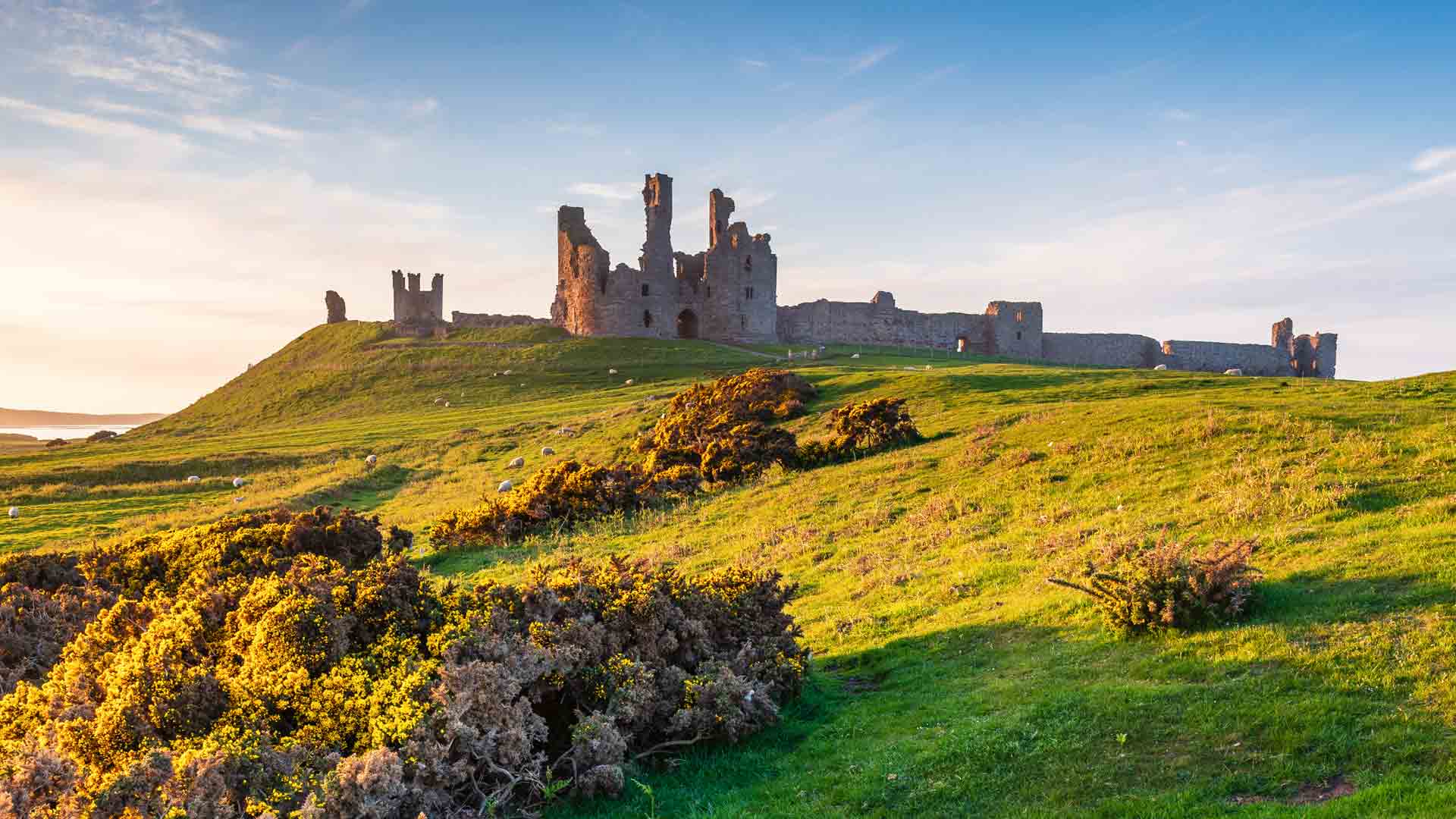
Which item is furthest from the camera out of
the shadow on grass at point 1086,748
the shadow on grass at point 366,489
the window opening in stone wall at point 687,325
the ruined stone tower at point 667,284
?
the window opening in stone wall at point 687,325

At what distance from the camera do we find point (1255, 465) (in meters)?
17.2

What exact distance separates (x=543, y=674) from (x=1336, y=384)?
3220 centimetres

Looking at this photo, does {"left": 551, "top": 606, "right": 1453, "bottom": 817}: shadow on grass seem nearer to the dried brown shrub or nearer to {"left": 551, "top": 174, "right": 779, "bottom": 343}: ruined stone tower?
the dried brown shrub

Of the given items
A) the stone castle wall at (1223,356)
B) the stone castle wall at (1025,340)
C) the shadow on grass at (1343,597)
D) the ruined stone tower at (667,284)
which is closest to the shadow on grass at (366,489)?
the shadow on grass at (1343,597)

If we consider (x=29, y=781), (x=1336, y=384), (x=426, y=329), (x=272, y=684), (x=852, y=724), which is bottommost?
(x=852, y=724)

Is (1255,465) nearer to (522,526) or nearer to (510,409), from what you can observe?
(522,526)

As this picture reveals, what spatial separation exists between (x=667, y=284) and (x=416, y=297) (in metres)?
35.3

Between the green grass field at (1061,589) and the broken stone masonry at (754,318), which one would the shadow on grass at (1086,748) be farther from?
the broken stone masonry at (754,318)

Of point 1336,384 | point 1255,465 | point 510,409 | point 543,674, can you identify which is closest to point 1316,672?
point 543,674

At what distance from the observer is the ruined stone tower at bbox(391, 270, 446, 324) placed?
343ft

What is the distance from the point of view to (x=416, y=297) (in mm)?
105562

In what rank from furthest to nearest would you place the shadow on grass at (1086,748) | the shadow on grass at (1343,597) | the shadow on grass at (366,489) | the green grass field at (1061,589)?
the shadow on grass at (366,489)
the shadow on grass at (1343,597)
the green grass field at (1061,589)
the shadow on grass at (1086,748)

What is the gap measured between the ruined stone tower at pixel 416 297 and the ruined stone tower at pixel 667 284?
21.3 meters

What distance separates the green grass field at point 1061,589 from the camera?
7.84 m
